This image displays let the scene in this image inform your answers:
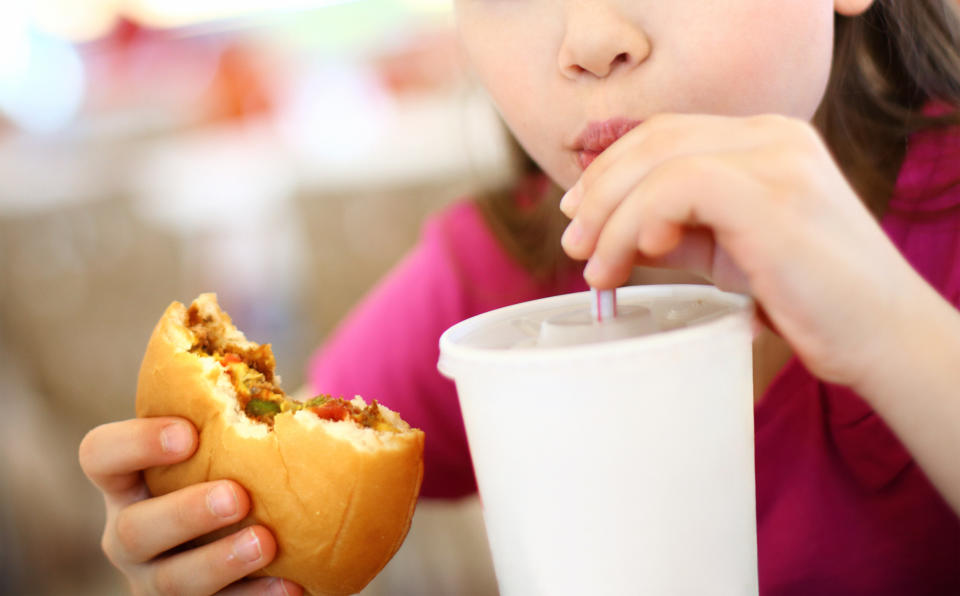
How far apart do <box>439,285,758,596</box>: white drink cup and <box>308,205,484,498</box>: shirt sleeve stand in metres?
0.89

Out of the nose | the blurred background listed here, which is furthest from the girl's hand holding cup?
the blurred background

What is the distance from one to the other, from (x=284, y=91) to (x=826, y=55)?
10.5 feet

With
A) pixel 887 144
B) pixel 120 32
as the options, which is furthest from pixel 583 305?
pixel 120 32

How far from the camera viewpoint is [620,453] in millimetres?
585

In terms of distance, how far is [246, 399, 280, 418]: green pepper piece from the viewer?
82 centimetres

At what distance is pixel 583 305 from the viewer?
2.48ft

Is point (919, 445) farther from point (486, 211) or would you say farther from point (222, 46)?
point (222, 46)

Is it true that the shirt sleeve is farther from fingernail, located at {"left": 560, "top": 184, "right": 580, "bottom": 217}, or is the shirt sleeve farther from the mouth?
fingernail, located at {"left": 560, "top": 184, "right": 580, "bottom": 217}

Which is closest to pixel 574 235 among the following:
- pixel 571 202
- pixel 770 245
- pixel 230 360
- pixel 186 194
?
pixel 571 202

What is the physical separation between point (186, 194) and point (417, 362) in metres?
2.14

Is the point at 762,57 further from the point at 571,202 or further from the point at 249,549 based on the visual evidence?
the point at 249,549

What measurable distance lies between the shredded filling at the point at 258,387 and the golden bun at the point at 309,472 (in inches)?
0.4


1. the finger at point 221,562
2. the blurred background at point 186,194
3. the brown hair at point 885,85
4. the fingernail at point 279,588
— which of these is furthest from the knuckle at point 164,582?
the blurred background at point 186,194

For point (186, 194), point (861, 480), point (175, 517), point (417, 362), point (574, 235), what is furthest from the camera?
point (186, 194)
